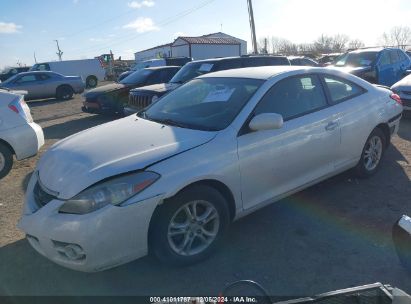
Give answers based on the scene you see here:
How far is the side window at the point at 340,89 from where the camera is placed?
14.1 ft

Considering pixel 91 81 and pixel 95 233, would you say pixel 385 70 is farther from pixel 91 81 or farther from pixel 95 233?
pixel 91 81

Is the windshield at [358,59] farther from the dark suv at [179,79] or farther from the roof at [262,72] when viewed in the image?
the roof at [262,72]

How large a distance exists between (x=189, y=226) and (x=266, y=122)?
110 centimetres

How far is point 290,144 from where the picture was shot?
368cm

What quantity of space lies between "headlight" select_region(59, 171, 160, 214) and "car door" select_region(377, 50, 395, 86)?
10.1 metres

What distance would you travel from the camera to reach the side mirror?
129 inches

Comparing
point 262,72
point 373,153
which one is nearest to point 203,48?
point 373,153

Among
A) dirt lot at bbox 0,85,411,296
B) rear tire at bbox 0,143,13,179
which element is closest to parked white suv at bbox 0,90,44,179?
rear tire at bbox 0,143,13,179

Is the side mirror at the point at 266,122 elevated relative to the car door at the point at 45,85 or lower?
lower

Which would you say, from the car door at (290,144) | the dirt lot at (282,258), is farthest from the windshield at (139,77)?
the car door at (290,144)

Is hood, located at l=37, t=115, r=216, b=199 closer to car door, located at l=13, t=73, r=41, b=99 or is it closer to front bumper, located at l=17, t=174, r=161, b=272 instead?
front bumper, located at l=17, t=174, r=161, b=272

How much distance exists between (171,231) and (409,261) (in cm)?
174

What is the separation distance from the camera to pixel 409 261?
2.64m

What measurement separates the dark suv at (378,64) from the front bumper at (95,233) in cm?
930
